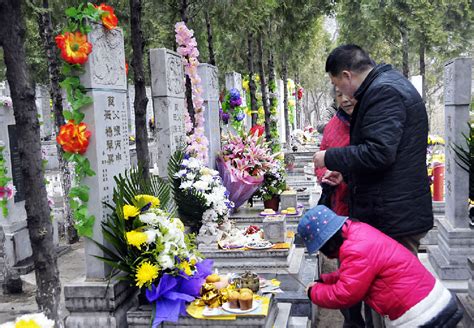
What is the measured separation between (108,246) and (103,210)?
0.28m

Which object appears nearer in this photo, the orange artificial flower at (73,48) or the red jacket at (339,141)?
the orange artificial flower at (73,48)

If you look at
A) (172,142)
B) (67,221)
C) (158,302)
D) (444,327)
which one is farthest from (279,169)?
(444,327)

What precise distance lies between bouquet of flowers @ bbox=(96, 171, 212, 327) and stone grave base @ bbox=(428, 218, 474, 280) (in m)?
2.63

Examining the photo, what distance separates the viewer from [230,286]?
146 inches

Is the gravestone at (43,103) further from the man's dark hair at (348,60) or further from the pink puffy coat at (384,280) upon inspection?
the pink puffy coat at (384,280)

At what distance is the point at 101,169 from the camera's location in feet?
12.3

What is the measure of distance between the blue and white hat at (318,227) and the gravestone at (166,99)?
3.43 metres

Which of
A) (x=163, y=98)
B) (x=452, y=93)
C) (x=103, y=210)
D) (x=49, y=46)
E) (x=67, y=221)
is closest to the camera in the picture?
(x=103, y=210)

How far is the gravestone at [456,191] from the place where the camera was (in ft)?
16.3

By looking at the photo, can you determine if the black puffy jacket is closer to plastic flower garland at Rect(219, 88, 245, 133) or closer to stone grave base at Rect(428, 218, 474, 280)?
stone grave base at Rect(428, 218, 474, 280)

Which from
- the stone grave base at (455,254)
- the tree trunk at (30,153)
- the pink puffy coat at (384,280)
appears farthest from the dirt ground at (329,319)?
the tree trunk at (30,153)

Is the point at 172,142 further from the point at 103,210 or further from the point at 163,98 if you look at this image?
the point at 103,210

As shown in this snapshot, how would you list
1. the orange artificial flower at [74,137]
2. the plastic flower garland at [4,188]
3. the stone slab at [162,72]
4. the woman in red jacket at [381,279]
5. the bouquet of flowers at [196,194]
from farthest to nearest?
the plastic flower garland at [4,188]
the stone slab at [162,72]
the bouquet of flowers at [196,194]
the orange artificial flower at [74,137]
the woman in red jacket at [381,279]

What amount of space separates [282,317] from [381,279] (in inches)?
53.4
